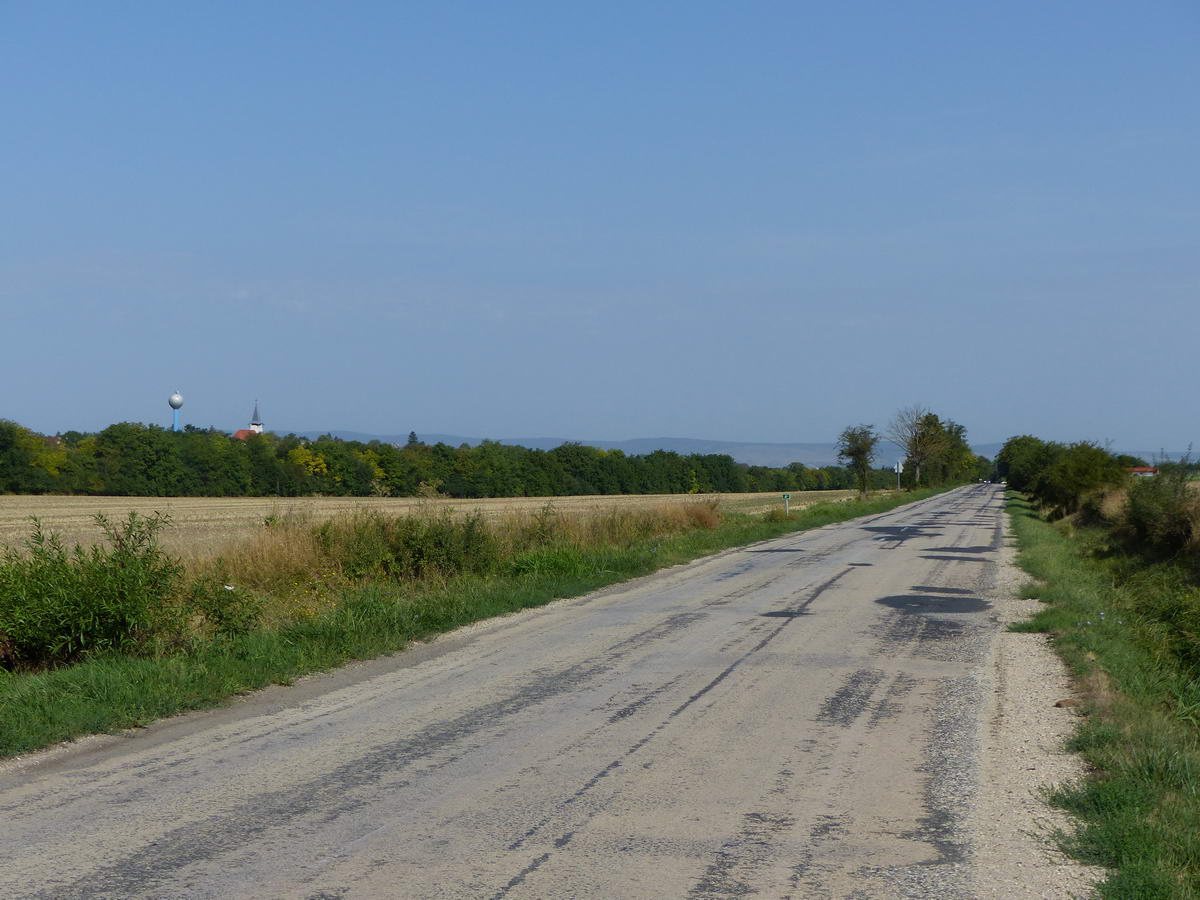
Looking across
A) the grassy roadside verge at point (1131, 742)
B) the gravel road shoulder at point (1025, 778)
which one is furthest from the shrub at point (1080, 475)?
the gravel road shoulder at point (1025, 778)

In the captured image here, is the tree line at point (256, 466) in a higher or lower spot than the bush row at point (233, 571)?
higher

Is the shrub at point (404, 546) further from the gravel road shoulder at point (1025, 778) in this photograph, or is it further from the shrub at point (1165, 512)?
the shrub at point (1165, 512)

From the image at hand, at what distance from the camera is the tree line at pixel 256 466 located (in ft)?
246

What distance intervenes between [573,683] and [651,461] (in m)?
108

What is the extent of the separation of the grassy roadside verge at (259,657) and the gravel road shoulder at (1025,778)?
246 inches

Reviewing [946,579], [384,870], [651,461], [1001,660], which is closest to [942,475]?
[651,461]

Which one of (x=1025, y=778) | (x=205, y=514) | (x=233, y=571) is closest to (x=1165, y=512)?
(x=233, y=571)

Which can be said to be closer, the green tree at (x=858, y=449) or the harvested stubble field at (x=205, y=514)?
the harvested stubble field at (x=205, y=514)

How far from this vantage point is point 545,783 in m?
6.38

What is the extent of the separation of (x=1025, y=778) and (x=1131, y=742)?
1089 millimetres

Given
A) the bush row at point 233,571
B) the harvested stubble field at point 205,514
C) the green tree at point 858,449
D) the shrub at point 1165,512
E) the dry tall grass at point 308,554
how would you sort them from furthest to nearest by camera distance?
the green tree at point 858,449, the shrub at point 1165,512, the harvested stubble field at point 205,514, the dry tall grass at point 308,554, the bush row at point 233,571

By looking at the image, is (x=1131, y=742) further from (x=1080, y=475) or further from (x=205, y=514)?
(x=205, y=514)

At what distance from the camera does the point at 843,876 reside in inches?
192

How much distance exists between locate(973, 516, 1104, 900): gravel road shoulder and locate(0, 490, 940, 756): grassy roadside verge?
20.5 feet
